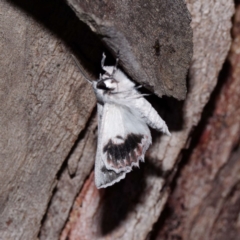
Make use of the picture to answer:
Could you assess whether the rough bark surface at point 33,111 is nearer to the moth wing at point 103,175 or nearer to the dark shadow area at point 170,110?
the moth wing at point 103,175

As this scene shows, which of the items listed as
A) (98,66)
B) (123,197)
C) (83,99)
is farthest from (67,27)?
(123,197)

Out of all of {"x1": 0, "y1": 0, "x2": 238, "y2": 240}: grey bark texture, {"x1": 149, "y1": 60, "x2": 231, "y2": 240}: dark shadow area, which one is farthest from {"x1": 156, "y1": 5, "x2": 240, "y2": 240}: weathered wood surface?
{"x1": 0, "y1": 0, "x2": 238, "y2": 240}: grey bark texture

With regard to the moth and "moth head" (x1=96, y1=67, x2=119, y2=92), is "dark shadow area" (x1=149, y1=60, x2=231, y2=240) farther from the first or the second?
"moth head" (x1=96, y1=67, x2=119, y2=92)

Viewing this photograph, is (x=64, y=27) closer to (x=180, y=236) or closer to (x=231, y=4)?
(x=231, y=4)

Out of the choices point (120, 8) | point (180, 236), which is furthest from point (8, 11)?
point (180, 236)

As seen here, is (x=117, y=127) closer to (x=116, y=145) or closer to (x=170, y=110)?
(x=116, y=145)
